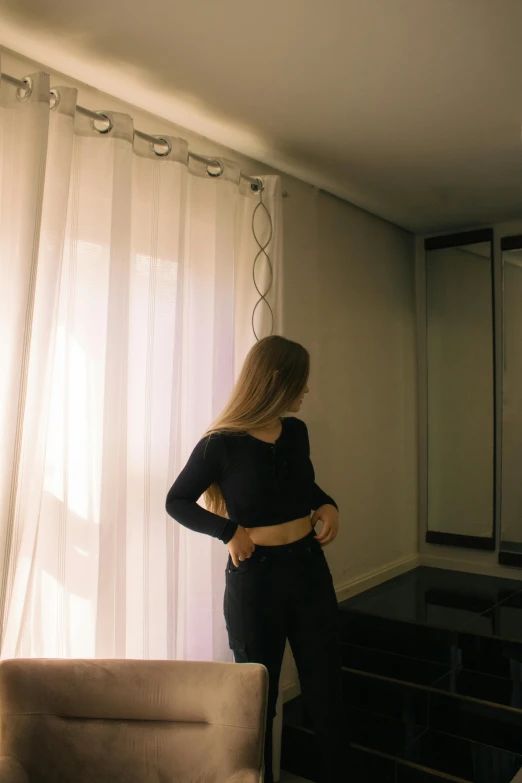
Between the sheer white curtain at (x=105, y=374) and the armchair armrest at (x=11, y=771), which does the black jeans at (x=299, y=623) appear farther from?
the armchair armrest at (x=11, y=771)

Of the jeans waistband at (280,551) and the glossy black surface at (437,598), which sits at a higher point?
the jeans waistband at (280,551)

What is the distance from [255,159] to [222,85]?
2.43 feet

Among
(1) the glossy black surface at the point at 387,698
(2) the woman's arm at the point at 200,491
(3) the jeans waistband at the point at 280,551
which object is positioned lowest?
(1) the glossy black surface at the point at 387,698

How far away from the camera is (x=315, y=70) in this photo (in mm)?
2223

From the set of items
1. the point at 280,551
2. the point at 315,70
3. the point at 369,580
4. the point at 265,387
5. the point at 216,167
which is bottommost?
the point at 369,580

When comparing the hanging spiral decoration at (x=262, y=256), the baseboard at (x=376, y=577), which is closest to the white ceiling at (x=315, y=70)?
the hanging spiral decoration at (x=262, y=256)

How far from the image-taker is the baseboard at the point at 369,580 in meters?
3.10

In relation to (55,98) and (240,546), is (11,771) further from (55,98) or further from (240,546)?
(55,98)

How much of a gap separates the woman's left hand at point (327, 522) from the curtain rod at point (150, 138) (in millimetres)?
1289

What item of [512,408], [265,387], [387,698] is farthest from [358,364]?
[265,387]

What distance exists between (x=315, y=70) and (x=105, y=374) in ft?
3.89

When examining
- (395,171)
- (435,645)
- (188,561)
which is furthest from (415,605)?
(395,171)

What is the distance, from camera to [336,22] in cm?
194

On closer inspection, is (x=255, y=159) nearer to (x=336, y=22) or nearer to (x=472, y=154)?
(x=472, y=154)
